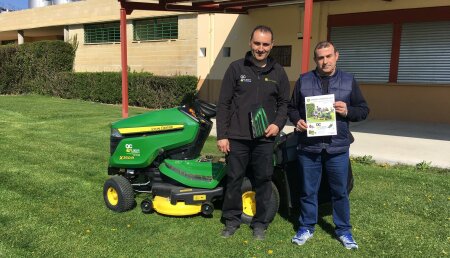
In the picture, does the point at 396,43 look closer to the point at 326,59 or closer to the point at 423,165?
the point at 423,165

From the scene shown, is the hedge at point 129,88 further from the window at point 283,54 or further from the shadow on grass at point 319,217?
the shadow on grass at point 319,217

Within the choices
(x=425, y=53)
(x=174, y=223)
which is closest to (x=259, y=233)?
(x=174, y=223)

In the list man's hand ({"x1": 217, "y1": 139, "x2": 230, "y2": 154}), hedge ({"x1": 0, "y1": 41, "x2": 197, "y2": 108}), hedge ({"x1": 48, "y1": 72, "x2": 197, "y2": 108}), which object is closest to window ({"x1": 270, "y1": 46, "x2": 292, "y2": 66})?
hedge ({"x1": 48, "y1": 72, "x2": 197, "y2": 108})

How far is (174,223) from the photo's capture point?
414 cm

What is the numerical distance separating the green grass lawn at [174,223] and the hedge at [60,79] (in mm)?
9540

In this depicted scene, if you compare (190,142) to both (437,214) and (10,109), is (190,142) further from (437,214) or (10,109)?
(10,109)

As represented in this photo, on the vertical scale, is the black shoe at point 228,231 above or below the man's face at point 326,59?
below

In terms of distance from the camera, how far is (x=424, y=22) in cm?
1068

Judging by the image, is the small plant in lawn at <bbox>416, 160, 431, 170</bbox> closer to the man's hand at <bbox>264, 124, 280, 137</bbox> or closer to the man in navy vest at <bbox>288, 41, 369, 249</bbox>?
the man in navy vest at <bbox>288, 41, 369, 249</bbox>

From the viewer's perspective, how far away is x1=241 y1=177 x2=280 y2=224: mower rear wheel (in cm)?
397

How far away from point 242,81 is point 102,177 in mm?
2977

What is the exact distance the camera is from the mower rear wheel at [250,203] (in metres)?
3.97

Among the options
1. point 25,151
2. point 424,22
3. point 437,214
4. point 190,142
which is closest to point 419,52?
point 424,22

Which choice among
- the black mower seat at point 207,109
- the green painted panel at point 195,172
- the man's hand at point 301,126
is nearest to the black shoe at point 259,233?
the green painted panel at point 195,172
